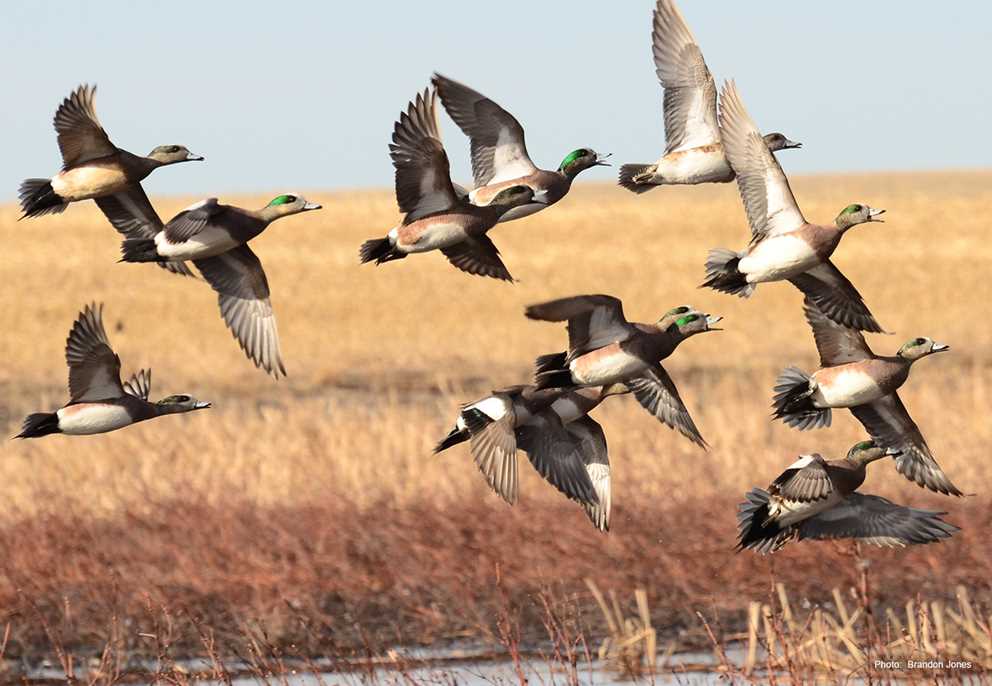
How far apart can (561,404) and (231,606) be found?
10622mm

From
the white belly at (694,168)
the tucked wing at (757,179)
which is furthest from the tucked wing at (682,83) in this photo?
the tucked wing at (757,179)

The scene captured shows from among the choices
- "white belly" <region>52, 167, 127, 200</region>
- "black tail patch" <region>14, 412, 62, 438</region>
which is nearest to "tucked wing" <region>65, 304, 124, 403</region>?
"black tail patch" <region>14, 412, 62, 438</region>

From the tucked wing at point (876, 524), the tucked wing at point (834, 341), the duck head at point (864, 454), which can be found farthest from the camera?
the tucked wing at point (876, 524)

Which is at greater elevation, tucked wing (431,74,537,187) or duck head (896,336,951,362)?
tucked wing (431,74,537,187)

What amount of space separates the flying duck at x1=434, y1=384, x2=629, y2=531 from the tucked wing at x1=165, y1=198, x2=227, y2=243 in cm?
105

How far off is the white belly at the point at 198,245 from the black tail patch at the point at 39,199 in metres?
0.48

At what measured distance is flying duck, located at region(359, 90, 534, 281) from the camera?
214 inches

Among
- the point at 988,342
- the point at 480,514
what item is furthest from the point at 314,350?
the point at 480,514

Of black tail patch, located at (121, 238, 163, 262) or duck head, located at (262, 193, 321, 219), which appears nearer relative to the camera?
black tail patch, located at (121, 238, 163, 262)

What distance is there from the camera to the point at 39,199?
18.5 ft

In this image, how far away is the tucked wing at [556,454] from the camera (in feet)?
19.6

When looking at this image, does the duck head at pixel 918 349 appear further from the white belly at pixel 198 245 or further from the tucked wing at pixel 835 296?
the white belly at pixel 198 245

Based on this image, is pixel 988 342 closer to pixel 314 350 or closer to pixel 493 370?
pixel 493 370

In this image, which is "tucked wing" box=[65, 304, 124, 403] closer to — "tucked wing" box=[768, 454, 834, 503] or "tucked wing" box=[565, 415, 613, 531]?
"tucked wing" box=[565, 415, 613, 531]
